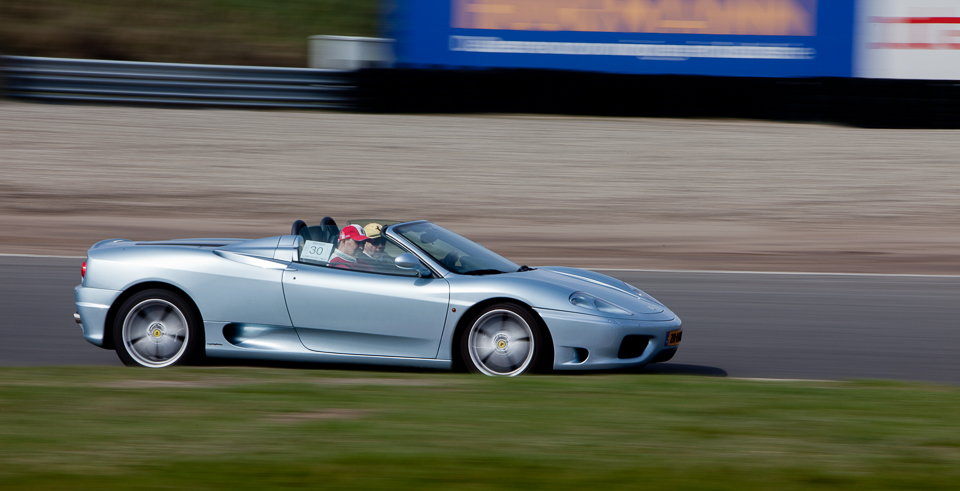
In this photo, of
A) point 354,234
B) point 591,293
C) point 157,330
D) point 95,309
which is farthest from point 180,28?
point 591,293

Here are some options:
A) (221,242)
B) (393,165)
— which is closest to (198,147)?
(393,165)

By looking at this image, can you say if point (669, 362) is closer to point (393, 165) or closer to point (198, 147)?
point (393, 165)

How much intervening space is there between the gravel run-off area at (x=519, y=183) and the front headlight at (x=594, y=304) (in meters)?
5.19

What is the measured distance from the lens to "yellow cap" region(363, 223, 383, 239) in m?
6.29

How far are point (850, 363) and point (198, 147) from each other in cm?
1315

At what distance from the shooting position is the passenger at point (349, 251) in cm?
620

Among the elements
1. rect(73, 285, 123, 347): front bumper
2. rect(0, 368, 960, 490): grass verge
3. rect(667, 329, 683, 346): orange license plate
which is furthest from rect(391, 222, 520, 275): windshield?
rect(73, 285, 123, 347): front bumper

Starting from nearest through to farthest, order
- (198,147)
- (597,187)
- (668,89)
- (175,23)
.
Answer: (597,187) < (198,147) < (668,89) < (175,23)

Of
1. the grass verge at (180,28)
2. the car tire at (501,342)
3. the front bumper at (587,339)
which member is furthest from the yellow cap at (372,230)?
the grass verge at (180,28)

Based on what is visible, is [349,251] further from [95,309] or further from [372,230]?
[95,309]

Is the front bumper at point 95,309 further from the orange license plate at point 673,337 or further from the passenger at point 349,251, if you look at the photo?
the orange license plate at point 673,337

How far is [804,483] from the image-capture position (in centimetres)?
366

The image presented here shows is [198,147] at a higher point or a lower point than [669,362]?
higher

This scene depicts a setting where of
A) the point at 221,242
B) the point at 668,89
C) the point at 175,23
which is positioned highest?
the point at 175,23
